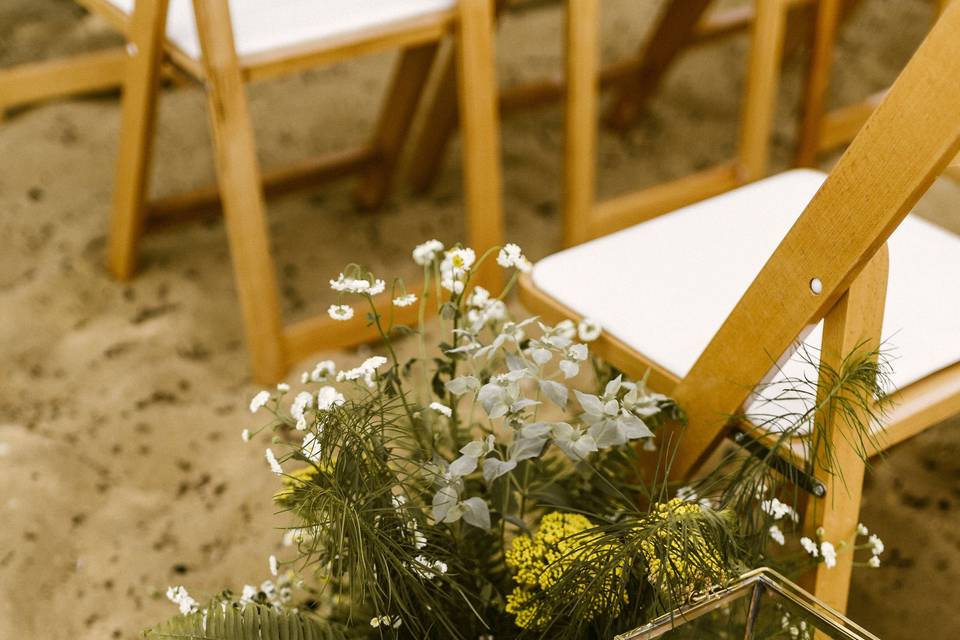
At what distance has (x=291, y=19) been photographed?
1.80 m

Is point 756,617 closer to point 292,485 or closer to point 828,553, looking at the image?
point 828,553

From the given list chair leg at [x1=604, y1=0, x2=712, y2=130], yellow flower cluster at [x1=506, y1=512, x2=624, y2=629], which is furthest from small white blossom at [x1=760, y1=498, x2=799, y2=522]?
chair leg at [x1=604, y1=0, x2=712, y2=130]

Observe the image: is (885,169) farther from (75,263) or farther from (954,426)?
(75,263)

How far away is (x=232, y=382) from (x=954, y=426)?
4.20ft

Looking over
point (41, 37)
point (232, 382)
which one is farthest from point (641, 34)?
point (232, 382)

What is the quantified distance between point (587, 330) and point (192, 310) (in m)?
1.24

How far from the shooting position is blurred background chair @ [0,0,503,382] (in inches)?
67.9

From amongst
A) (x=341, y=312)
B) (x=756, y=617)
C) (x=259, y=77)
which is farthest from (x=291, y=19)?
(x=756, y=617)

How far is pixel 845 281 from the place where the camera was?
3.06ft

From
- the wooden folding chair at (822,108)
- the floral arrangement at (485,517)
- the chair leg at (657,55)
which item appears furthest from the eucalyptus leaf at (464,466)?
the chair leg at (657,55)

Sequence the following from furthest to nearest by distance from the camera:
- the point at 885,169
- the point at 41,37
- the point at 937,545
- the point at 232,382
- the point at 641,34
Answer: the point at 641,34, the point at 41,37, the point at 232,382, the point at 937,545, the point at 885,169

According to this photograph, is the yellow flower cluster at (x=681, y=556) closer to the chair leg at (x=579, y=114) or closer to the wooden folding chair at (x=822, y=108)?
the chair leg at (x=579, y=114)

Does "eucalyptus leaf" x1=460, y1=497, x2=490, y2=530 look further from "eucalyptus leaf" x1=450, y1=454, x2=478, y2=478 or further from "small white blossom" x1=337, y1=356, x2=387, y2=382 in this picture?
"small white blossom" x1=337, y1=356, x2=387, y2=382

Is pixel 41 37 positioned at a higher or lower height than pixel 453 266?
higher
